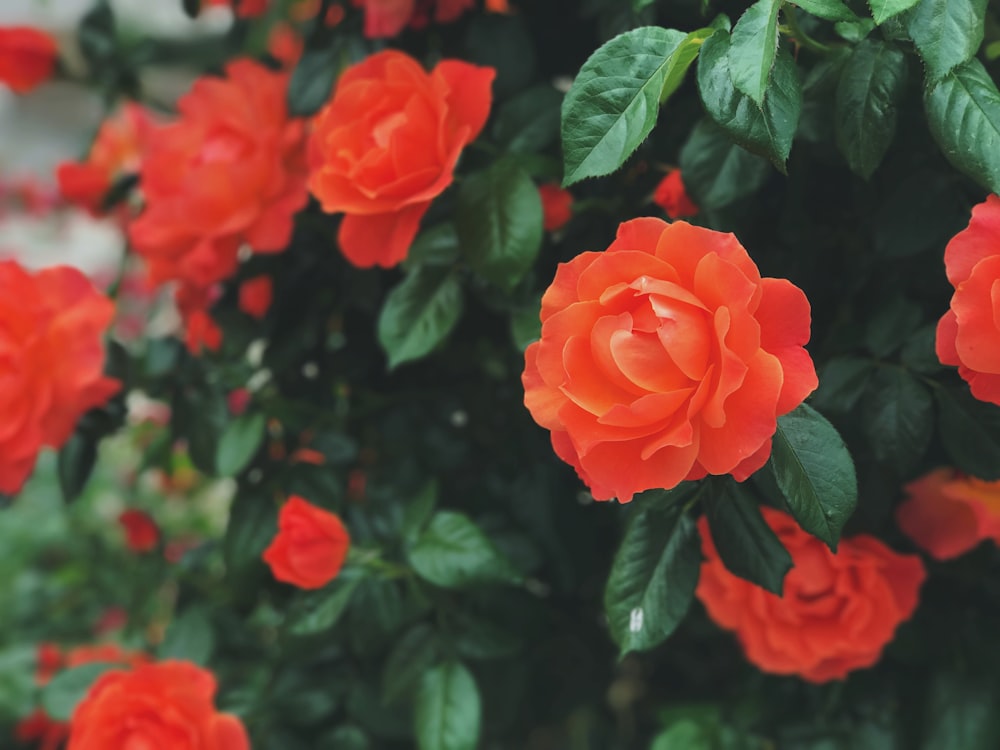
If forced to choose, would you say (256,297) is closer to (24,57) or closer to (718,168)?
(24,57)

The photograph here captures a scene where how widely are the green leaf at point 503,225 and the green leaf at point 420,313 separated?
0.06m

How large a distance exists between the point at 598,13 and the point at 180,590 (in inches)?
29.7

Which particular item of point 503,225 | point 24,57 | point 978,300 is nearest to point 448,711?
point 503,225

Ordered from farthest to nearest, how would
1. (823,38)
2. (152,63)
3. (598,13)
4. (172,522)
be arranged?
(172,522), (152,63), (598,13), (823,38)

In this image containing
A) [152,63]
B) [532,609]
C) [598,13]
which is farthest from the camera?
[152,63]

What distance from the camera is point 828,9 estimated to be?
45 centimetres

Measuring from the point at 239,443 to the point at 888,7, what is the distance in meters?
0.57

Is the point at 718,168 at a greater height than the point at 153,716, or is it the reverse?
the point at 718,168

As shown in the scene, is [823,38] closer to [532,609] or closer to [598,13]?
[598,13]

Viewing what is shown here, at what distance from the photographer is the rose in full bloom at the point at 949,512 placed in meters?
0.60

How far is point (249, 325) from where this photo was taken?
2.80 ft

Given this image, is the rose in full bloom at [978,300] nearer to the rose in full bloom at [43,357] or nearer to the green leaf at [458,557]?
the green leaf at [458,557]

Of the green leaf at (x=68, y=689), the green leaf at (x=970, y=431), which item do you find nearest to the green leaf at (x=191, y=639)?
the green leaf at (x=68, y=689)

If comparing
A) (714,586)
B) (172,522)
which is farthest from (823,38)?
(172,522)
